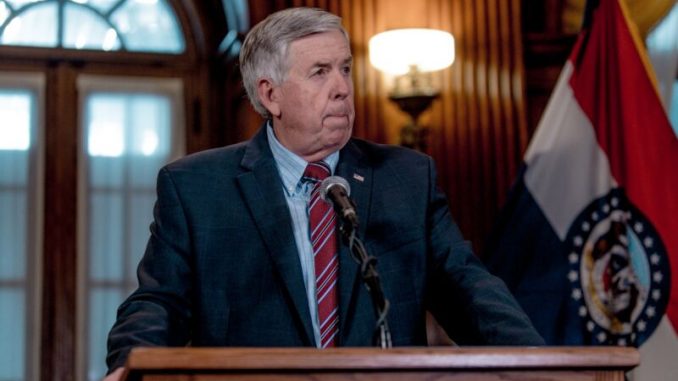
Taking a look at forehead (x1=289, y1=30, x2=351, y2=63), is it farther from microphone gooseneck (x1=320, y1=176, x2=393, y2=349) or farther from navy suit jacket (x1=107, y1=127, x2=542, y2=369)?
microphone gooseneck (x1=320, y1=176, x2=393, y2=349)

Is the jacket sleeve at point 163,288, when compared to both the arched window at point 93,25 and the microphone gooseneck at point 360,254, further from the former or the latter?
the arched window at point 93,25

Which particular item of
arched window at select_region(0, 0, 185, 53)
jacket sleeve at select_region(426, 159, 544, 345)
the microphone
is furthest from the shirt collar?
arched window at select_region(0, 0, 185, 53)

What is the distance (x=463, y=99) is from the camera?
508 cm

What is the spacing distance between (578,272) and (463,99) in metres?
1.10

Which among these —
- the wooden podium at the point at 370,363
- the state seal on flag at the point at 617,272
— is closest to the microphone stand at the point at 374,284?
the wooden podium at the point at 370,363

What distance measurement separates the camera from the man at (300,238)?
97.0 inches

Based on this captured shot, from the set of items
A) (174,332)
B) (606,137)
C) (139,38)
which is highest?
(139,38)

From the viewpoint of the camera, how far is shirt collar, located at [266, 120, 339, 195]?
267 centimetres

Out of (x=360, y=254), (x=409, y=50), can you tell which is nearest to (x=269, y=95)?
(x=360, y=254)

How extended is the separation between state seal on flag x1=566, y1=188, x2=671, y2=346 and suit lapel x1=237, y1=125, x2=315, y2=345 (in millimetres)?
1983

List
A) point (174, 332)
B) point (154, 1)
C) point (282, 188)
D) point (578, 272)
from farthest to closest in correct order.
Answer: point (154, 1), point (578, 272), point (282, 188), point (174, 332)

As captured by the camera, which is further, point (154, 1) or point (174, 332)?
point (154, 1)

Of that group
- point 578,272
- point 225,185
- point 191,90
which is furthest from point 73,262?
point 225,185

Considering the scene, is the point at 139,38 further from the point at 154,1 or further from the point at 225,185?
the point at 225,185
